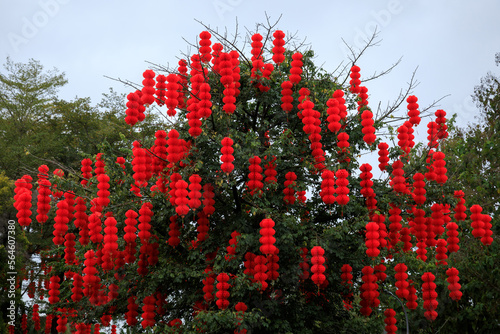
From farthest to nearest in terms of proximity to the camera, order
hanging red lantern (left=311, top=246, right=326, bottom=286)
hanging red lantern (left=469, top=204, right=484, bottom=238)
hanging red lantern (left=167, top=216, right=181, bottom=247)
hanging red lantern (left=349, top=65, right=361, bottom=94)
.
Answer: hanging red lantern (left=349, top=65, right=361, bottom=94), hanging red lantern (left=167, top=216, right=181, bottom=247), hanging red lantern (left=469, top=204, right=484, bottom=238), hanging red lantern (left=311, top=246, right=326, bottom=286)

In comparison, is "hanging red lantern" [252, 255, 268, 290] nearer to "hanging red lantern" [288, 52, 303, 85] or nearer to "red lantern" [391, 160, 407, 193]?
"red lantern" [391, 160, 407, 193]

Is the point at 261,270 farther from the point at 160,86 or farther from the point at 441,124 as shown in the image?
the point at 441,124

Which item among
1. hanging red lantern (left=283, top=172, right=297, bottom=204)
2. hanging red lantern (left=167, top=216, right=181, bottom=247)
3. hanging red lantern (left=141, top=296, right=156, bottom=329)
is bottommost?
hanging red lantern (left=141, top=296, right=156, bottom=329)

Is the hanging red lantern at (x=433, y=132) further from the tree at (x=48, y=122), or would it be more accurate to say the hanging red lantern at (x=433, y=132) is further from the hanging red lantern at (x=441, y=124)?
the tree at (x=48, y=122)

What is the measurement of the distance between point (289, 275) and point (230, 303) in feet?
4.60

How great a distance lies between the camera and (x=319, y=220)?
12.2m

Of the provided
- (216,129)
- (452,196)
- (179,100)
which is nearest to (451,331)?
(452,196)

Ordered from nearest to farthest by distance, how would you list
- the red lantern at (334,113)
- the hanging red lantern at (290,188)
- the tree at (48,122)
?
the red lantern at (334,113) → the hanging red lantern at (290,188) → the tree at (48,122)

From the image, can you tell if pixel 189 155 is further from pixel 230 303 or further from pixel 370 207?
pixel 370 207

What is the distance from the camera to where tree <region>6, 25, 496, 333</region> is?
9977 millimetres

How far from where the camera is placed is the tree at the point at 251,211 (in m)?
9.98

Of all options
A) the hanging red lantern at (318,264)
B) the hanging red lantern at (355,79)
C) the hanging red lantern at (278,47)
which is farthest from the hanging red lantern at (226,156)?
the hanging red lantern at (355,79)

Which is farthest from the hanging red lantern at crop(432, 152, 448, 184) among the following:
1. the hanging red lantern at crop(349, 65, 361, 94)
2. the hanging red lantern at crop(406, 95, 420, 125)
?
the hanging red lantern at crop(349, 65, 361, 94)

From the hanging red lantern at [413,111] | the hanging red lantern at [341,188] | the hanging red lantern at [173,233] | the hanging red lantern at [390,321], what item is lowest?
the hanging red lantern at [390,321]
